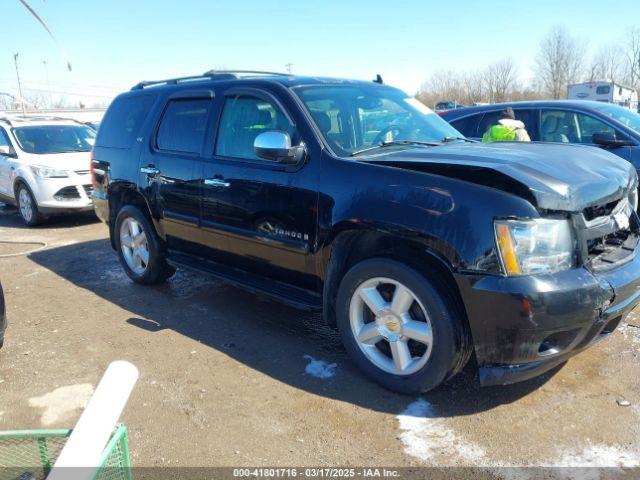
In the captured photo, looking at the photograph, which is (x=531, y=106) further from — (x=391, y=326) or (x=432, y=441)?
(x=432, y=441)

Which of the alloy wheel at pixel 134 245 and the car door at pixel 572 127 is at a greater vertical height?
the car door at pixel 572 127

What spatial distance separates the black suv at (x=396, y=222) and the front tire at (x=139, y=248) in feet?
1.08

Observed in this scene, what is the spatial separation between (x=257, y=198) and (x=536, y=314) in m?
2.04

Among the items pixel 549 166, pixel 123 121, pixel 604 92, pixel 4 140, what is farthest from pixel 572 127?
pixel 604 92

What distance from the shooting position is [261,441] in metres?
2.80

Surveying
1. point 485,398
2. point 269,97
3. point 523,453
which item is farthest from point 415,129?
point 523,453

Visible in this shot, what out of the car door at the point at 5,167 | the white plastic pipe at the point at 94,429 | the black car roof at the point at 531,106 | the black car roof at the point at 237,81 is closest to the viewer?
the white plastic pipe at the point at 94,429

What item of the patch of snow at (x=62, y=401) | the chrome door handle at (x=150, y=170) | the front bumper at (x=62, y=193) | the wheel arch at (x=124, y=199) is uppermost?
the chrome door handle at (x=150, y=170)

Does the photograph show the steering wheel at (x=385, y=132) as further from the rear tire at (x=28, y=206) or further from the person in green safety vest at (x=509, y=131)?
the rear tire at (x=28, y=206)

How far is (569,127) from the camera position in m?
6.58

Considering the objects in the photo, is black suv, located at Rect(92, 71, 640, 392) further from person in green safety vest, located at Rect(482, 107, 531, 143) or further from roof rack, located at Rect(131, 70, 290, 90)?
person in green safety vest, located at Rect(482, 107, 531, 143)

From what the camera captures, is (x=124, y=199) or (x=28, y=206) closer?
(x=124, y=199)

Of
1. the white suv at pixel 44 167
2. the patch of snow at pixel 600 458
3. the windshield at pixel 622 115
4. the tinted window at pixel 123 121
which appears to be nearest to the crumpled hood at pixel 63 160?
the white suv at pixel 44 167

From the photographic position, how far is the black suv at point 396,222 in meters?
2.66
